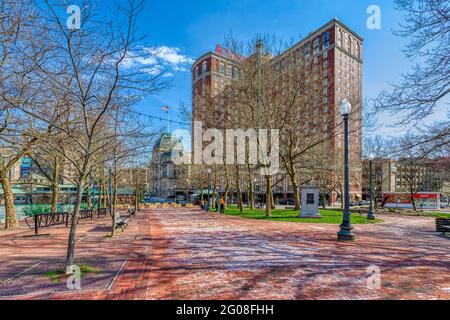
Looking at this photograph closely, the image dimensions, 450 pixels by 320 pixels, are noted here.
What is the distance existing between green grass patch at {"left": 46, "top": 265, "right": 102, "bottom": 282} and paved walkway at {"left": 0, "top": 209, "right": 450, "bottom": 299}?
1.68 feet

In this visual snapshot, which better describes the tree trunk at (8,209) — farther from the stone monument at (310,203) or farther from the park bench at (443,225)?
the park bench at (443,225)

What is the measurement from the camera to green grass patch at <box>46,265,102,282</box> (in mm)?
5705

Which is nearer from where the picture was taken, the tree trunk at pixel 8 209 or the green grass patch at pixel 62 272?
the green grass patch at pixel 62 272

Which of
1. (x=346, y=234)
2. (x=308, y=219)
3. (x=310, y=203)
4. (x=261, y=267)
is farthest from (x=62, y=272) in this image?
(x=310, y=203)

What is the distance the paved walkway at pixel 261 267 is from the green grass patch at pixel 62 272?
51cm

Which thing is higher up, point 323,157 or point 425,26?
point 425,26

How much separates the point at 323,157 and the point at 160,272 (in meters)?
24.1

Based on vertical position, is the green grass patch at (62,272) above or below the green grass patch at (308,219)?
above

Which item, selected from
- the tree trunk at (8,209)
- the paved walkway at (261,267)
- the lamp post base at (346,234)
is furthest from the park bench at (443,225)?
the tree trunk at (8,209)

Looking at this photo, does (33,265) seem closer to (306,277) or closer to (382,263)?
(306,277)

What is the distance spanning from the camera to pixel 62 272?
19.8 ft

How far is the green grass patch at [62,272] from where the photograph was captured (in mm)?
5705

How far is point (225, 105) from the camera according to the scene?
28.7 metres
